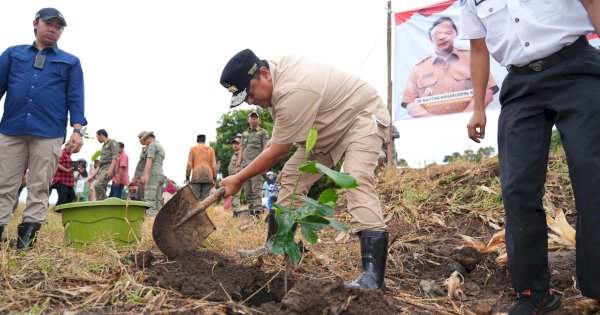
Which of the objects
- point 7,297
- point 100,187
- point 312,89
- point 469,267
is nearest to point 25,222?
point 7,297

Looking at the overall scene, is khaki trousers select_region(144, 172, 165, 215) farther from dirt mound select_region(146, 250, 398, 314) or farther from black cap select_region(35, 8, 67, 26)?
dirt mound select_region(146, 250, 398, 314)

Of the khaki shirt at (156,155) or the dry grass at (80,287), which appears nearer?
the dry grass at (80,287)

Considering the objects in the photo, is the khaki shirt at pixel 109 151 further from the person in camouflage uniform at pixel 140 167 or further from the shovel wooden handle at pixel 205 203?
the shovel wooden handle at pixel 205 203

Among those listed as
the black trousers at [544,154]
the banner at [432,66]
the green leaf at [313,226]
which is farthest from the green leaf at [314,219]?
the banner at [432,66]

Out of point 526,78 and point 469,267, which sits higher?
point 526,78

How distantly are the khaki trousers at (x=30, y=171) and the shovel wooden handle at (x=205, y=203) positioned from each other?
56.0 inches

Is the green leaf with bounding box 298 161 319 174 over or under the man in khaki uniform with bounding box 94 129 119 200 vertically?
over

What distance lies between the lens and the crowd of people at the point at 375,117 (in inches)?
83.4

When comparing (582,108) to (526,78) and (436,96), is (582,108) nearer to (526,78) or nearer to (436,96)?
(526,78)

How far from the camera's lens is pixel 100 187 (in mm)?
10547

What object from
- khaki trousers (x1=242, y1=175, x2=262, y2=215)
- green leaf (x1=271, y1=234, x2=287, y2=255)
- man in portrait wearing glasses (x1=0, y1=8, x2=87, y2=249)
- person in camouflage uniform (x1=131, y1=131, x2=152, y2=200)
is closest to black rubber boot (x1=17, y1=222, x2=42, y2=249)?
man in portrait wearing glasses (x1=0, y1=8, x2=87, y2=249)

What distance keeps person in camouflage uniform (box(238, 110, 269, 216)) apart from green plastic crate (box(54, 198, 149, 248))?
452cm

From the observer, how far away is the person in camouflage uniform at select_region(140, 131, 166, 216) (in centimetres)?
956

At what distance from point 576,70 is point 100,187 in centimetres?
1011
